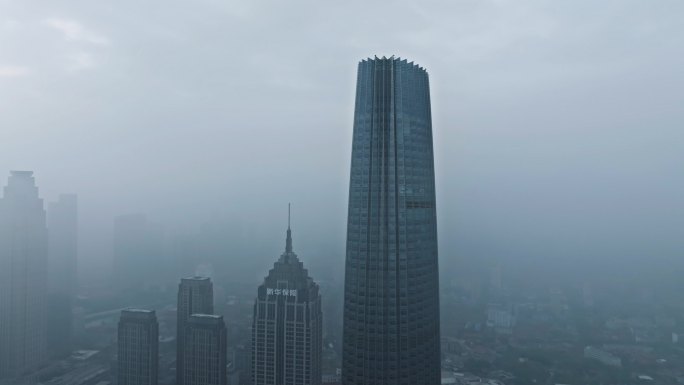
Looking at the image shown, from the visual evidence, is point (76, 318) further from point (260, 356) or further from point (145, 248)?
point (260, 356)

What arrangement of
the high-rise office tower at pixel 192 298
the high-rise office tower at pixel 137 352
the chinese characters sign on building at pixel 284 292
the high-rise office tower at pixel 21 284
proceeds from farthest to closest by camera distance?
1. the high-rise office tower at pixel 192 298
2. the high-rise office tower at pixel 21 284
3. the high-rise office tower at pixel 137 352
4. the chinese characters sign on building at pixel 284 292

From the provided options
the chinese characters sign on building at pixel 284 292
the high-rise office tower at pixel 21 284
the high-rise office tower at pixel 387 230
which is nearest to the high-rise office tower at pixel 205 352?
the chinese characters sign on building at pixel 284 292

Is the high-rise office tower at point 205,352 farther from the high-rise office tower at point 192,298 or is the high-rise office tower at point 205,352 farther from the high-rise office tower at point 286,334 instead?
the high-rise office tower at point 192,298

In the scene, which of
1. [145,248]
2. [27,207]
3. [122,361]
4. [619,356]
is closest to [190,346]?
[122,361]

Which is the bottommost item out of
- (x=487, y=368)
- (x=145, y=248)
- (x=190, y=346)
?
(x=487, y=368)

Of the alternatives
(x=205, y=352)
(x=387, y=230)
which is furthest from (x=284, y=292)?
(x=387, y=230)
